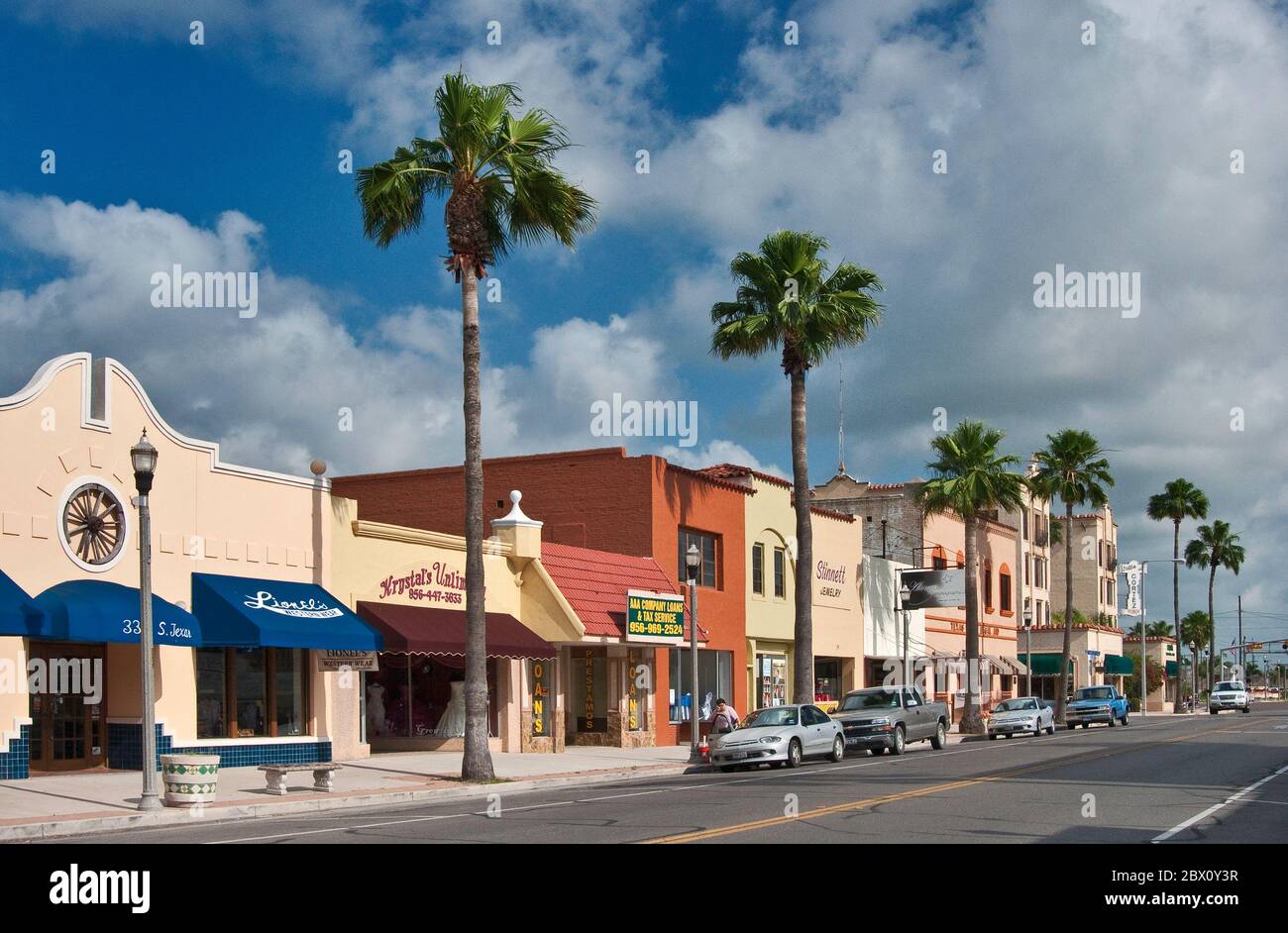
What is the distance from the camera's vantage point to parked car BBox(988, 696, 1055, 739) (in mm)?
46250

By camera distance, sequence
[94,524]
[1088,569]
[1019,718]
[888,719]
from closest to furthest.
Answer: [94,524] < [888,719] < [1019,718] < [1088,569]

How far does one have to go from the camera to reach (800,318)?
3738cm

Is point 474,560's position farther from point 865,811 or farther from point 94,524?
point 865,811

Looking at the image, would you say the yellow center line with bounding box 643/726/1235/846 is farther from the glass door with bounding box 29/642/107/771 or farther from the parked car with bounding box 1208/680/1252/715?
the parked car with bounding box 1208/680/1252/715

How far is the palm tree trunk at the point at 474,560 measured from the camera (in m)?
24.5

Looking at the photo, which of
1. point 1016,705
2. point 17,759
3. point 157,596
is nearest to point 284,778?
point 17,759

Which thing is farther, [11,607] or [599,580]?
[599,580]

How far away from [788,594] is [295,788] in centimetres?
2572

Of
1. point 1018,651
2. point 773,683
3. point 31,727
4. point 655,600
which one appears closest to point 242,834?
point 31,727

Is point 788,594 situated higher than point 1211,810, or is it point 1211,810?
point 788,594

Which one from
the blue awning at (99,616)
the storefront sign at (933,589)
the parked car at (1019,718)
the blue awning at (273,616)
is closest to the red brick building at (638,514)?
the parked car at (1019,718)
